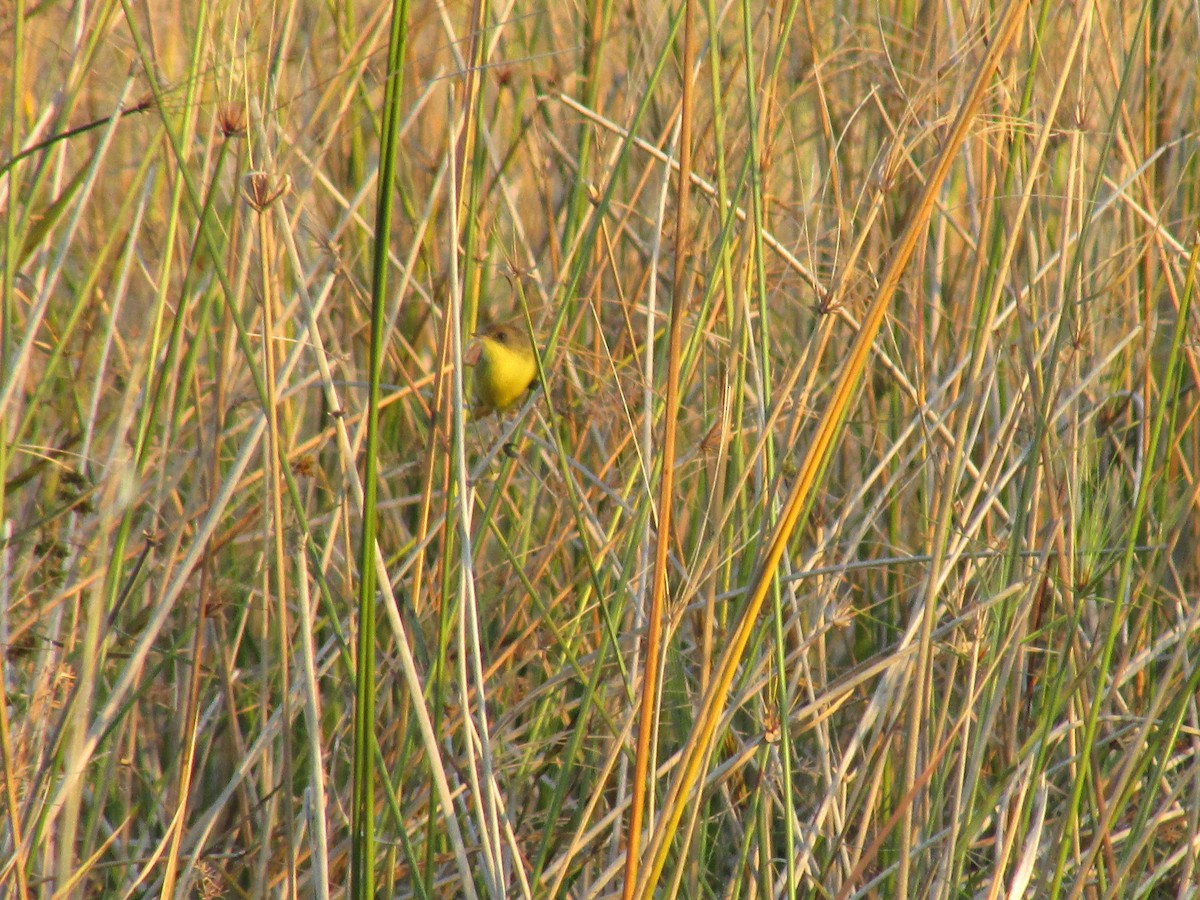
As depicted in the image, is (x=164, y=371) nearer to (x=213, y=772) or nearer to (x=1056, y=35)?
(x=213, y=772)

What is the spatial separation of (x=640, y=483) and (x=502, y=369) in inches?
26.6

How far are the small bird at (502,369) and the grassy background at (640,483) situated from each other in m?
0.18

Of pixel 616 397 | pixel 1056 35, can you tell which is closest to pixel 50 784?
pixel 616 397

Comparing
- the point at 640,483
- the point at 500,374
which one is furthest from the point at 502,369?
the point at 640,483

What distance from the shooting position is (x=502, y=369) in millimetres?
2459

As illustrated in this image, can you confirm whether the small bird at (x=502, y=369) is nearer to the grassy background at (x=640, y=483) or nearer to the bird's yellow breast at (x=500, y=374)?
the bird's yellow breast at (x=500, y=374)

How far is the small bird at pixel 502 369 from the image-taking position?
2.45 metres

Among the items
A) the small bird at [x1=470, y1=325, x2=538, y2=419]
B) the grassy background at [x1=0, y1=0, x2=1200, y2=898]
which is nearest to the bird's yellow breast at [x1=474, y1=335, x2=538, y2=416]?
the small bird at [x1=470, y1=325, x2=538, y2=419]

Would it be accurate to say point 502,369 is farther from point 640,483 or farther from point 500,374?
point 640,483

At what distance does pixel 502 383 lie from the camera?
247 cm

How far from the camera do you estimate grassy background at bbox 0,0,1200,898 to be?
130 cm

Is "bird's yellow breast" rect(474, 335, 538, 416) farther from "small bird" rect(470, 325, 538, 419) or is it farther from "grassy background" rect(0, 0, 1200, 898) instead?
"grassy background" rect(0, 0, 1200, 898)

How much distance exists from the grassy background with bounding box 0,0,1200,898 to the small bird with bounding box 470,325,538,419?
0.61ft

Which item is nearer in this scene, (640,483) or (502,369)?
(640,483)
